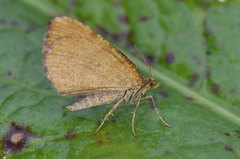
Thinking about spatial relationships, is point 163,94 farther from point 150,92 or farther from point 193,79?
point 193,79

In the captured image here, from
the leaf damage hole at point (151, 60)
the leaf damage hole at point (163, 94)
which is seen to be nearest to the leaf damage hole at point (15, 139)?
the leaf damage hole at point (163, 94)

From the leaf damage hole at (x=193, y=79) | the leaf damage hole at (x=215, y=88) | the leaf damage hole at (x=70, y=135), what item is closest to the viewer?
the leaf damage hole at (x=70, y=135)

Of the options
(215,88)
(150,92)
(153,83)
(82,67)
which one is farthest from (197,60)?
(82,67)

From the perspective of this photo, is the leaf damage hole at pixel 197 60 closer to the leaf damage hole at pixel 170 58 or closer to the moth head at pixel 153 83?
the leaf damage hole at pixel 170 58

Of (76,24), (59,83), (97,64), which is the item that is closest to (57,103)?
(59,83)

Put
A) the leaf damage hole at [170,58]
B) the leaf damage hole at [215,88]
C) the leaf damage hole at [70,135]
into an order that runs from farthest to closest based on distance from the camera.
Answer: the leaf damage hole at [170,58]
the leaf damage hole at [215,88]
the leaf damage hole at [70,135]

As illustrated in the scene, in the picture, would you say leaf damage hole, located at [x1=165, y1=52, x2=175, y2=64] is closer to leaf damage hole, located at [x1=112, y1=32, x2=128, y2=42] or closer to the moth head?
leaf damage hole, located at [x1=112, y1=32, x2=128, y2=42]

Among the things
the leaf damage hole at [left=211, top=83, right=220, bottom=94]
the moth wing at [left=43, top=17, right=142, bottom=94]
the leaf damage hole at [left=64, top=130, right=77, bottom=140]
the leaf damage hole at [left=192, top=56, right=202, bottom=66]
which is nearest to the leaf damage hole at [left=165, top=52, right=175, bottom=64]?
the leaf damage hole at [left=192, top=56, right=202, bottom=66]

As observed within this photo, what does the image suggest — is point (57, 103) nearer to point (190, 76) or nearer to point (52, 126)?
point (52, 126)
